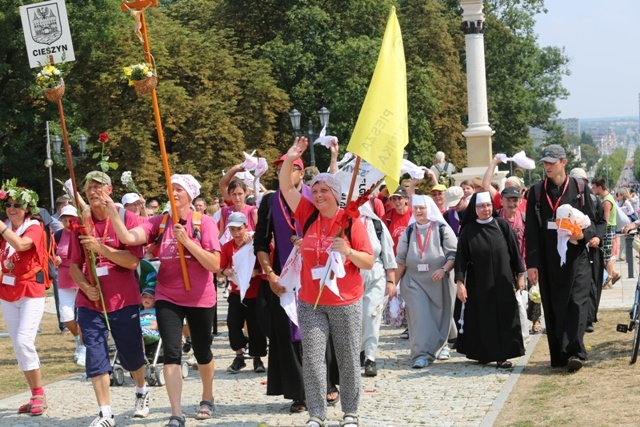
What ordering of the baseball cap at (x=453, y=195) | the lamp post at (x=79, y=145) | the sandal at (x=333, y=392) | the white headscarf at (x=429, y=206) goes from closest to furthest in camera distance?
the sandal at (x=333, y=392)
the white headscarf at (x=429, y=206)
the baseball cap at (x=453, y=195)
the lamp post at (x=79, y=145)

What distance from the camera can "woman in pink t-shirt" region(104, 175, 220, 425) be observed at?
28.8 ft

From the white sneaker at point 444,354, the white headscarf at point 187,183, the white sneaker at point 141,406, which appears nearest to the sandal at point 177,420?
the white sneaker at point 141,406

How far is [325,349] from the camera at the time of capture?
8367 mm

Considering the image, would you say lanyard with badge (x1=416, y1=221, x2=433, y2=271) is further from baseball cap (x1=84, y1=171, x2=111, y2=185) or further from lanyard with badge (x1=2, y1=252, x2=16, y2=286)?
baseball cap (x1=84, y1=171, x2=111, y2=185)

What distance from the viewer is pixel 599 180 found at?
20.6 metres

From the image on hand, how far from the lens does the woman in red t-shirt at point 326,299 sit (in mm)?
8266

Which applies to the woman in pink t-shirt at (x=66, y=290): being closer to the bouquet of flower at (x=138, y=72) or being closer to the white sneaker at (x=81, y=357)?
the white sneaker at (x=81, y=357)

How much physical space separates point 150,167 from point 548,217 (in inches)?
1313

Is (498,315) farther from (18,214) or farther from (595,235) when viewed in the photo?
(18,214)

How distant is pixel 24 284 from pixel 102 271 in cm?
160

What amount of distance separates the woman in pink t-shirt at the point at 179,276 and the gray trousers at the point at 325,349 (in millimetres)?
929

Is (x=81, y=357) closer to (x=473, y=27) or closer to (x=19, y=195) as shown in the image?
(x=19, y=195)

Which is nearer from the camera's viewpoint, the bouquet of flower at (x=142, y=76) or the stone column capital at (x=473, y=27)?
the bouquet of flower at (x=142, y=76)

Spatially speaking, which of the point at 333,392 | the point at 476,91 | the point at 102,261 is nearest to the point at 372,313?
the point at 333,392
